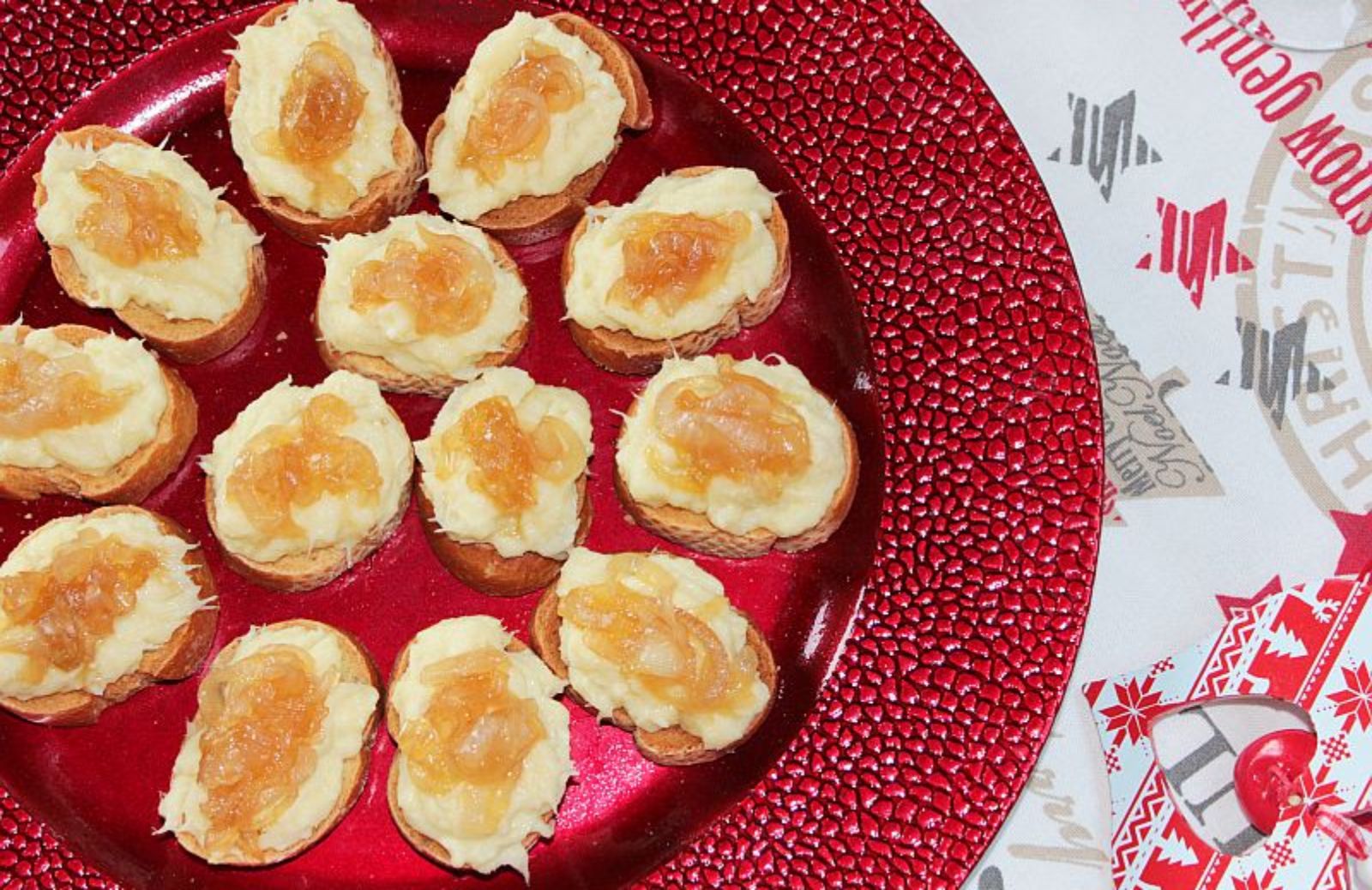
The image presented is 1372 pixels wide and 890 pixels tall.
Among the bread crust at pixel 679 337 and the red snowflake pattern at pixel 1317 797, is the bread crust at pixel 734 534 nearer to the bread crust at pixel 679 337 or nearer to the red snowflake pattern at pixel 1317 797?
the bread crust at pixel 679 337

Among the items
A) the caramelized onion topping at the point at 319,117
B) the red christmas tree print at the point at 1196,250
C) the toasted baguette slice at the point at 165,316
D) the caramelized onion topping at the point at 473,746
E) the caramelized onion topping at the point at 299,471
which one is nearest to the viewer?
the caramelized onion topping at the point at 473,746

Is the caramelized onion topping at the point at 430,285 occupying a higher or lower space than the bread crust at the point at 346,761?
higher

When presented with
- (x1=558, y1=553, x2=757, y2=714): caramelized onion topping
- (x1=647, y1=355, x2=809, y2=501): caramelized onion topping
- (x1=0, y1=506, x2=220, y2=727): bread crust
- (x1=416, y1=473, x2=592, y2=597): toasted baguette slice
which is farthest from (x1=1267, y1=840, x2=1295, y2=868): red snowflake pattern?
(x1=0, y1=506, x2=220, y2=727): bread crust

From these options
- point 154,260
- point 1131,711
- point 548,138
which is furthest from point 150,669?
point 1131,711

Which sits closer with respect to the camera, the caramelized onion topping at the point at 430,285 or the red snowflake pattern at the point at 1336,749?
the caramelized onion topping at the point at 430,285

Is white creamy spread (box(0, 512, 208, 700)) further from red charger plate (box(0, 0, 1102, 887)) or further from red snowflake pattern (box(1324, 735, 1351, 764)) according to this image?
red snowflake pattern (box(1324, 735, 1351, 764))

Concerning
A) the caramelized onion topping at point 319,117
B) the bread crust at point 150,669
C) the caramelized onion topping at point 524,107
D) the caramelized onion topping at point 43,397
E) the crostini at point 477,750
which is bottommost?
the bread crust at point 150,669

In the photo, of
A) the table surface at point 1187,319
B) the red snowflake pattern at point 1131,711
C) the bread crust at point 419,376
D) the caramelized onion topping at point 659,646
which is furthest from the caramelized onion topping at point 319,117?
the red snowflake pattern at point 1131,711

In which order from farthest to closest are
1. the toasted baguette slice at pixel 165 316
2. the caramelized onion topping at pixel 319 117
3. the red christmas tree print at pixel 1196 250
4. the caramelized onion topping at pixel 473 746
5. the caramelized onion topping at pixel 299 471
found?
the red christmas tree print at pixel 1196 250 < the toasted baguette slice at pixel 165 316 < the caramelized onion topping at pixel 319 117 < the caramelized onion topping at pixel 299 471 < the caramelized onion topping at pixel 473 746

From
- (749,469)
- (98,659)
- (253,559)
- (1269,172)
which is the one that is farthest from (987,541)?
(98,659)
